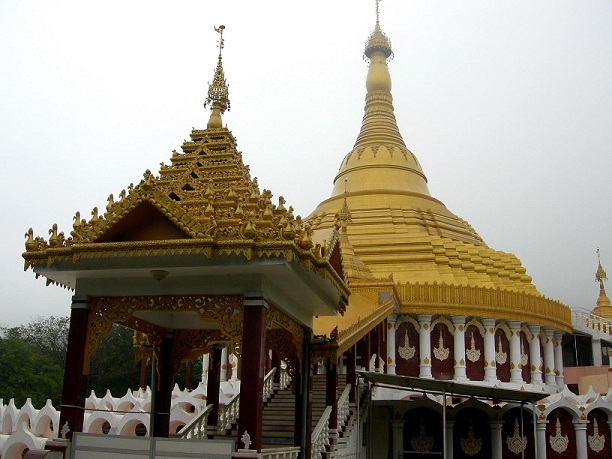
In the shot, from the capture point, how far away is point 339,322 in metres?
16.9

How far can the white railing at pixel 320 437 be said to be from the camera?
13.8 meters

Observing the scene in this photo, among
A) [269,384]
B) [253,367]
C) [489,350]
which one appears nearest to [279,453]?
[253,367]

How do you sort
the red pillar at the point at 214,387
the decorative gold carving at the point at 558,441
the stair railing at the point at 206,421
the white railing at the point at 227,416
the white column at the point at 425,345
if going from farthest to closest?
the white column at the point at 425,345 → the decorative gold carving at the point at 558,441 → the white railing at the point at 227,416 → the red pillar at the point at 214,387 → the stair railing at the point at 206,421

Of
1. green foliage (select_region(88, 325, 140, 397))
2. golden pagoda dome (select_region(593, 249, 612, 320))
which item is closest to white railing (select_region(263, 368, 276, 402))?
golden pagoda dome (select_region(593, 249, 612, 320))

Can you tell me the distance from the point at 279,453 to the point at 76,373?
349 centimetres

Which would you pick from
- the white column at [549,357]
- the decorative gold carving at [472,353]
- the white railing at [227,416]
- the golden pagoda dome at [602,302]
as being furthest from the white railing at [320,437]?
the golden pagoda dome at [602,302]

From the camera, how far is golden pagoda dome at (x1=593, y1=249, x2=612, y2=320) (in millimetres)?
41750

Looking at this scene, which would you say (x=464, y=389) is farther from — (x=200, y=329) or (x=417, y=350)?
(x=417, y=350)

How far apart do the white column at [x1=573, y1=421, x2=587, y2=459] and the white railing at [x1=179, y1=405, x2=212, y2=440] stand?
12162 mm

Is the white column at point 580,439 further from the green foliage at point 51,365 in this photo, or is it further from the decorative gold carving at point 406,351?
the green foliage at point 51,365

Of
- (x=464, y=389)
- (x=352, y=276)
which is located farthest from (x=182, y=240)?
(x=352, y=276)

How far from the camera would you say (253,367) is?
33.2ft

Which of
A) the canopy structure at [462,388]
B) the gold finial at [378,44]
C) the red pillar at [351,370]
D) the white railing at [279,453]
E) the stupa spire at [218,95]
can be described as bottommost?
the white railing at [279,453]

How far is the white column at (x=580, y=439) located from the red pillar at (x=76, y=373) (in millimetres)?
15903
